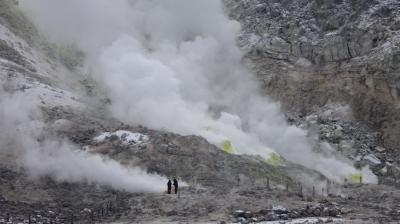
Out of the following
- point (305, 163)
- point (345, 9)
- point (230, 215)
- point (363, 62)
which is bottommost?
point (230, 215)

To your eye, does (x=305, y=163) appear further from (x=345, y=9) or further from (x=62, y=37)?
(x=62, y=37)

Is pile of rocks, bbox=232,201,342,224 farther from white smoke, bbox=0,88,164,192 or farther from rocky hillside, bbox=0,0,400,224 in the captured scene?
white smoke, bbox=0,88,164,192

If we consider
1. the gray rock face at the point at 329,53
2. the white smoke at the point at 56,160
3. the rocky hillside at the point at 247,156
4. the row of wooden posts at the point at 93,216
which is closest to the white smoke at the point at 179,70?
the rocky hillside at the point at 247,156

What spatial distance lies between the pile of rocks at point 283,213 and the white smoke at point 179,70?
1719 centimetres

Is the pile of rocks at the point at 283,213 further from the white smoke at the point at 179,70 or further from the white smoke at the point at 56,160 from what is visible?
the white smoke at the point at 179,70

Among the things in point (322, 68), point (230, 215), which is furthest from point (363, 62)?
point (230, 215)

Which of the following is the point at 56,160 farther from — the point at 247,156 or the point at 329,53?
the point at 329,53

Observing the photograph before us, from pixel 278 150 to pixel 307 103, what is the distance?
8173 millimetres

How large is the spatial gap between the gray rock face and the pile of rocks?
2519 centimetres

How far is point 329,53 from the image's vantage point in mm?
67250

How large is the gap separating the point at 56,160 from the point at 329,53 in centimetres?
3140

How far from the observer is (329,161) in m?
58.1

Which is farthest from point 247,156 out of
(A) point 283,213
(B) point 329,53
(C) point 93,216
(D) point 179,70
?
(B) point 329,53

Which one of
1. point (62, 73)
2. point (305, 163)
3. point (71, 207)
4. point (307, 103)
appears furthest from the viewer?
point (307, 103)
